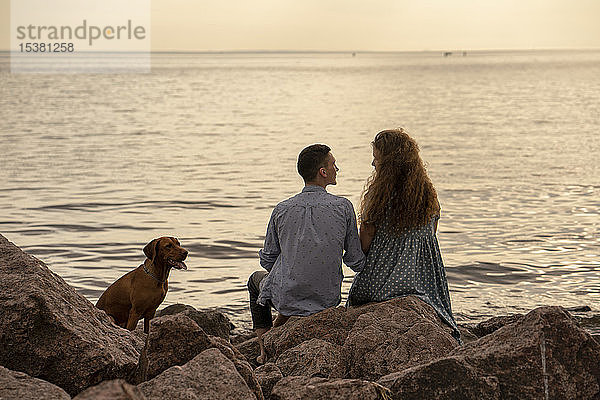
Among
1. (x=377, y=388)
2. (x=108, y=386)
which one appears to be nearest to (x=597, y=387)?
(x=377, y=388)

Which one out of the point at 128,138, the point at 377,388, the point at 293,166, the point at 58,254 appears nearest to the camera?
the point at 377,388

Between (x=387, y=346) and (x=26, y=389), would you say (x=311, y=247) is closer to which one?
(x=387, y=346)

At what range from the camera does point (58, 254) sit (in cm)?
1215

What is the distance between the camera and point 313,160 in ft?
20.9

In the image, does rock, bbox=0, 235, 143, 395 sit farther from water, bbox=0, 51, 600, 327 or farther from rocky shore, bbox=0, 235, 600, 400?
water, bbox=0, 51, 600, 327

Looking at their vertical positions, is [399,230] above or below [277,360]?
above

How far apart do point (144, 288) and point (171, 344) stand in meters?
2.71

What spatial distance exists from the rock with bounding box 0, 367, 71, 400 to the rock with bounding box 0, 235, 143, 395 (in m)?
0.47

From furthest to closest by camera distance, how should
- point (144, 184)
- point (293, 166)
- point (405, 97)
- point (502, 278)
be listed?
1. point (405, 97)
2. point (293, 166)
3. point (144, 184)
4. point (502, 278)

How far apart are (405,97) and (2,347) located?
175 feet

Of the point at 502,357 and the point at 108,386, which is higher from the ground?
the point at 108,386

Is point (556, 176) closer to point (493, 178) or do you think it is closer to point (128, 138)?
point (493, 178)

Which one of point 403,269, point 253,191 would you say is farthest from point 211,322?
point 253,191

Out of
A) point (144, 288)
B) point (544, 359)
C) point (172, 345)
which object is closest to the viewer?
point (544, 359)
